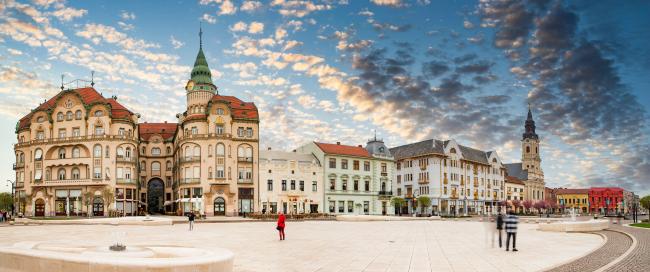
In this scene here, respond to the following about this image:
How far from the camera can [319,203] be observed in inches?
3127

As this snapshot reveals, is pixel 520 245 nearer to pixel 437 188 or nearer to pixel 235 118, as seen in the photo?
pixel 235 118

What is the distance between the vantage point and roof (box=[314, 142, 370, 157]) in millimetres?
81875

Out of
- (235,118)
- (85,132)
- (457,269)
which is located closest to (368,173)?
(235,118)

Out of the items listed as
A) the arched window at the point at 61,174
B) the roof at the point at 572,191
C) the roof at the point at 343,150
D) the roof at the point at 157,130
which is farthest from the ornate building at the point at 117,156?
the roof at the point at 572,191

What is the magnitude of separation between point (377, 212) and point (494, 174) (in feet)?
122

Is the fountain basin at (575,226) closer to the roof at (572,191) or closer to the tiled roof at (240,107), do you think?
the tiled roof at (240,107)

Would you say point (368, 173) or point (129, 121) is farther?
point (368, 173)

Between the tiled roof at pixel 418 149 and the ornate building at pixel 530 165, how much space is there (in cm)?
5096

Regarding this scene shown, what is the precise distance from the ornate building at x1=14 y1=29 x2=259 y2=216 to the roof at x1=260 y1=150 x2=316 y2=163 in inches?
131

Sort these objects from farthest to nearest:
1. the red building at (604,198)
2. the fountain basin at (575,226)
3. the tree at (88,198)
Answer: the red building at (604,198) < the tree at (88,198) < the fountain basin at (575,226)

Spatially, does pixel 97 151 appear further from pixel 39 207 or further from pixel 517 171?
pixel 517 171

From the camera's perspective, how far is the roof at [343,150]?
8188 centimetres

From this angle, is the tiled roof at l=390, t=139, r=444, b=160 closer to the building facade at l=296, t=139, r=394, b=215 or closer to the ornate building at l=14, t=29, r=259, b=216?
the building facade at l=296, t=139, r=394, b=215

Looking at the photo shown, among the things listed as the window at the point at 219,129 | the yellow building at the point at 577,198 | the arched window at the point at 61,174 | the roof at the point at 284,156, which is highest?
the window at the point at 219,129
